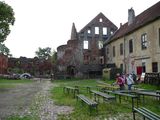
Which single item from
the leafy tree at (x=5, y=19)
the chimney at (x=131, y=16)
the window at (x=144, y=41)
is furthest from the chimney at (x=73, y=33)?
the window at (x=144, y=41)

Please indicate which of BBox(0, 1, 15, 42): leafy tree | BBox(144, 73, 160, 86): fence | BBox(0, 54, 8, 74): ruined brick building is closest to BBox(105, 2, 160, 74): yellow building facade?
BBox(144, 73, 160, 86): fence

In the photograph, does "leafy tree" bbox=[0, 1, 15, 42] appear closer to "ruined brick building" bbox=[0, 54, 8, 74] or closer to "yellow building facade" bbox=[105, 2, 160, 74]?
"yellow building facade" bbox=[105, 2, 160, 74]

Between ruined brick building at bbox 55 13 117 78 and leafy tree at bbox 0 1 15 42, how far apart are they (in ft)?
63.7

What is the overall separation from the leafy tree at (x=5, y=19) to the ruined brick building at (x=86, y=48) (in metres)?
19.4

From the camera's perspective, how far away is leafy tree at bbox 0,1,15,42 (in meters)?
39.0

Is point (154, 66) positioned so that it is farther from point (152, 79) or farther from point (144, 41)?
point (144, 41)

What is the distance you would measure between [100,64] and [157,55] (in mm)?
24655

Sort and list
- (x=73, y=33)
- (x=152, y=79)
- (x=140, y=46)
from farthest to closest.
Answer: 1. (x=73, y=33)
2. (x=140, y=46)
3. (x=152, y=79)

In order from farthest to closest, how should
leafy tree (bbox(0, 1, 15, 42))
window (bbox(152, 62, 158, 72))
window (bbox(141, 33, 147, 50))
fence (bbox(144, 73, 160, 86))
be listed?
leafy tree (bbox(0, 1, 15, 42))
window (bbox(141, 33, 147, 50))
window (bbox(152, 62, 158, 72))
fence (bbox(144, 73, 160, 86))

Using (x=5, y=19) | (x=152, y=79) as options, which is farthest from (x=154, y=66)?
(x=5, y=19)

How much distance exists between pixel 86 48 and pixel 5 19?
77.5ft

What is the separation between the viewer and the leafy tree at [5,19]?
3897 centimetres

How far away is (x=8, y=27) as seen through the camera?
132ft

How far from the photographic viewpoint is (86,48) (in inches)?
2400
